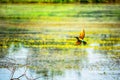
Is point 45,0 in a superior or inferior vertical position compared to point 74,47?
superior

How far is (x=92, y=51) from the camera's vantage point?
6160 mm

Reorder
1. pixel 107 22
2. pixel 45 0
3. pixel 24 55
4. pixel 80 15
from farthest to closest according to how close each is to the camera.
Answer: pixel 45 0 < pixel 80 15 < pixel 107 22 < pixel 24 55

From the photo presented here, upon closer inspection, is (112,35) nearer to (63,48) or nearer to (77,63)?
(63,48)

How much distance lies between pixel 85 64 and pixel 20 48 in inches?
55.7

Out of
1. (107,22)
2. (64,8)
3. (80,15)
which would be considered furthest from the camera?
(64,8)

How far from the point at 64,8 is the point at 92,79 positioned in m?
5.14

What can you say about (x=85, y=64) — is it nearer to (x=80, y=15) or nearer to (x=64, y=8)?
(x=80, y=15)

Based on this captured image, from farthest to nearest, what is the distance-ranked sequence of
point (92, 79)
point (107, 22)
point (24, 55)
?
1. point (107, 22)
2. point (24, 55)
3. point (92, 79)

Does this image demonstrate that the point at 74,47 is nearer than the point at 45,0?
Yes

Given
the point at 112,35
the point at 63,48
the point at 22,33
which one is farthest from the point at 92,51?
the point at 22,33

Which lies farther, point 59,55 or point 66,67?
point 59,55

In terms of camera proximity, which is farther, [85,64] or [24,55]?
[24,55]

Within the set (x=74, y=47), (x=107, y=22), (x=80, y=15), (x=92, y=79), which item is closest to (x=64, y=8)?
(x=80, y=15)

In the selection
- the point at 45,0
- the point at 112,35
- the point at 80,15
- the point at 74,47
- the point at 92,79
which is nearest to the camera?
the point at 92,79
